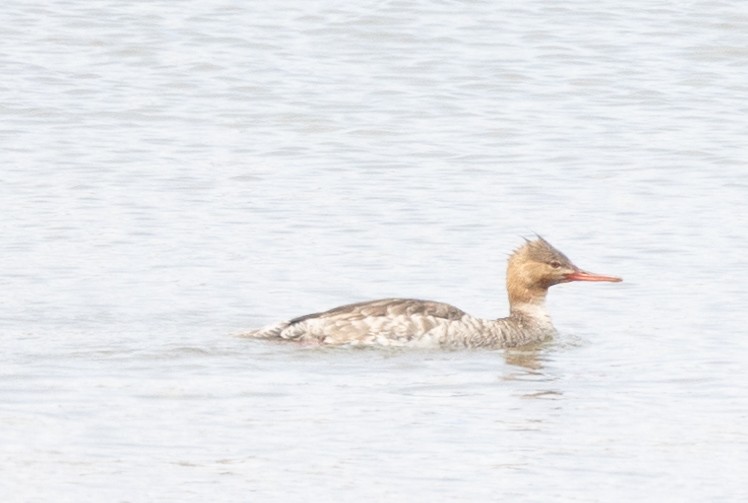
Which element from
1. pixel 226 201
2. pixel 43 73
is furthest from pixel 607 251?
pixel 43 73

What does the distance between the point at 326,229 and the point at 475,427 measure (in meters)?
5.49

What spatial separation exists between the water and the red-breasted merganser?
15 cm

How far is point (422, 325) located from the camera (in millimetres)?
12609

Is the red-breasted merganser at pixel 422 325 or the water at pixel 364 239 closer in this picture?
the water at pixel 364 239

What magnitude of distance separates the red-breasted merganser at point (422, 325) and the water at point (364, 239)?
0.15 m

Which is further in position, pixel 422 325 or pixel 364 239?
pixel 364 239

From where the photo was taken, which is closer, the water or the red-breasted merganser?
the water

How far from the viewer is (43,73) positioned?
21.6m

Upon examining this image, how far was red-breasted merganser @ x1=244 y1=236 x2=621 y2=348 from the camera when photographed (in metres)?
12.3

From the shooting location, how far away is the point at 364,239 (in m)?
Result: 15.2

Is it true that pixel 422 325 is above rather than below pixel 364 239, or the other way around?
above

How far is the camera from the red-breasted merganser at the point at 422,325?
1230 cm

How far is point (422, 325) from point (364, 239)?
2.64 m

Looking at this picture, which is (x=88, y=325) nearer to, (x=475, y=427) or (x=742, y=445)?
(x=475, y=427)
